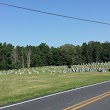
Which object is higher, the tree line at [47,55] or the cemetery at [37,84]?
the tree line at [47,55]

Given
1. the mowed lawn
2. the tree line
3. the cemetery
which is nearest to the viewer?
the mowed lawn

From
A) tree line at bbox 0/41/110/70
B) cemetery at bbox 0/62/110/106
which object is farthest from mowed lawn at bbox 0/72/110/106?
tree line at bbox 0/41/110/70

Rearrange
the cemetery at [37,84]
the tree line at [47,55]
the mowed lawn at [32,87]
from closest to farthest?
the mowed lawn at [32,87] → the cemetery at [37,84] → the tree line at [47,55]

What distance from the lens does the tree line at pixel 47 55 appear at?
10500 cm

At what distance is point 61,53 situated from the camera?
4488 inches

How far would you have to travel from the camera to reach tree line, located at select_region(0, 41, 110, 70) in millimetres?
105000

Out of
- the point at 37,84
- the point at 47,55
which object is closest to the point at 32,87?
the point at 37,84

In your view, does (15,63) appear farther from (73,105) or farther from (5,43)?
(73,105)

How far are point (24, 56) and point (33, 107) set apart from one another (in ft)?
345

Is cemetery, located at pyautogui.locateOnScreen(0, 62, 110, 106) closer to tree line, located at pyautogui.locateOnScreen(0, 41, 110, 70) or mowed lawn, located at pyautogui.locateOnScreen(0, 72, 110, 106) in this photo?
mowed lawn, located at pyautogui.locateOnScreen(0, 72, 110, 106)

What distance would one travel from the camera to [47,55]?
11525 centimetres

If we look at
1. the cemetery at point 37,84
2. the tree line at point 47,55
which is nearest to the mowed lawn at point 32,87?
the cemetery at point 37,84

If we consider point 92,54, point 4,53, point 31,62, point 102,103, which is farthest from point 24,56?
point 102,103

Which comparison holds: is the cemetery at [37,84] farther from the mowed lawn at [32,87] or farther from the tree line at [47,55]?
the tree line at [47,55]
